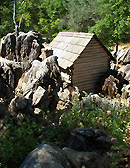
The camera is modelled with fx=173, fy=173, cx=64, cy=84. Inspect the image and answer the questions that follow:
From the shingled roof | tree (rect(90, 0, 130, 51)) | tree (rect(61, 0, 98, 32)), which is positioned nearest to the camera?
the shingled roof

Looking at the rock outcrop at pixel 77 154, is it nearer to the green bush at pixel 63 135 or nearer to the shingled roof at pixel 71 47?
the green bush at pixel 63 135

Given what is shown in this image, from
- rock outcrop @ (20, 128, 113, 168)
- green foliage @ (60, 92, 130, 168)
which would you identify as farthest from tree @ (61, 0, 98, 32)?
rock outcrop @ (20, 128, 113, 168)

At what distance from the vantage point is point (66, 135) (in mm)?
3682

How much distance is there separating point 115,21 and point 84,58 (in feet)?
18.1

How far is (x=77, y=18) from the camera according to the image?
78.0 ft

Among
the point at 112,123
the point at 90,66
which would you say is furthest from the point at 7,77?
the point at 90,66

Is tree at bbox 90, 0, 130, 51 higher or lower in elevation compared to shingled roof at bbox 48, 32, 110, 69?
higher

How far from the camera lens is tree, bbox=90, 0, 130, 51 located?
48.6ft

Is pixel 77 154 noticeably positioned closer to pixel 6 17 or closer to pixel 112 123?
pixel 112 123

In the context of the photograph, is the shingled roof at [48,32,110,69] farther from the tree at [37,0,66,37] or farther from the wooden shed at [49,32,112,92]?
the tree at [37,0,66,37]

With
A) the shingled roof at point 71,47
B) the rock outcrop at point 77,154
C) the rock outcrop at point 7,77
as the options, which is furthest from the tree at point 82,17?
the rock outcrop at point 77,154

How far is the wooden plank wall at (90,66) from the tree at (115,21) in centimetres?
360

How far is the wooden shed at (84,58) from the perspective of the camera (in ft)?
39.2

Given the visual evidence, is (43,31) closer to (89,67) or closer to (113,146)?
(89,67)
